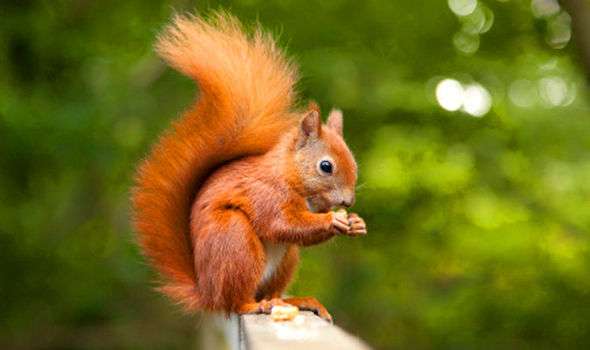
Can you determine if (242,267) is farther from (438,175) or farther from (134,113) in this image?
(438,175)

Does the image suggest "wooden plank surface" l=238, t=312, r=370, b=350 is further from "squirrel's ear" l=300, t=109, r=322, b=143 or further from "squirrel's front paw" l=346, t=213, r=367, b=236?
"squirrel's ear" l=300, t=109, r=322, b=143

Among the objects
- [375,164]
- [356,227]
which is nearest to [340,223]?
[356,227]

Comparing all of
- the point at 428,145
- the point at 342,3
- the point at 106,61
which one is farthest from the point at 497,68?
the point at 106,61

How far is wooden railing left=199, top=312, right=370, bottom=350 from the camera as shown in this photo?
54.0 inches

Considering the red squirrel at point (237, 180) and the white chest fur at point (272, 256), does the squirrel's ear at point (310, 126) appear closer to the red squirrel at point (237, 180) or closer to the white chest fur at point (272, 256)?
the red squirrel at point (237, 180)

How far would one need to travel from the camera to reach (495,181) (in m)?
6.86

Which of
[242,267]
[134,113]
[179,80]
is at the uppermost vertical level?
[179,80]

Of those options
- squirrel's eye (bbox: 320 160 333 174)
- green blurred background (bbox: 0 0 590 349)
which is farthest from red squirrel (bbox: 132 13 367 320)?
green blurred background (bbox: 0 0 590 349)

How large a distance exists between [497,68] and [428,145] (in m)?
0.64

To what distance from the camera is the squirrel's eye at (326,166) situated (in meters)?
1.86

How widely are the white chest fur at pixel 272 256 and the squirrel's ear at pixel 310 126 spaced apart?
222mm

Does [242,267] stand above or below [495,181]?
below

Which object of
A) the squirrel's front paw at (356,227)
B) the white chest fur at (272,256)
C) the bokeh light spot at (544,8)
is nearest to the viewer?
the squirrel's front paw at (356,227)

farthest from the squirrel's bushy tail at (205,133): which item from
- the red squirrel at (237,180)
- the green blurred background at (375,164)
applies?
the green blurred background at (375,164)
